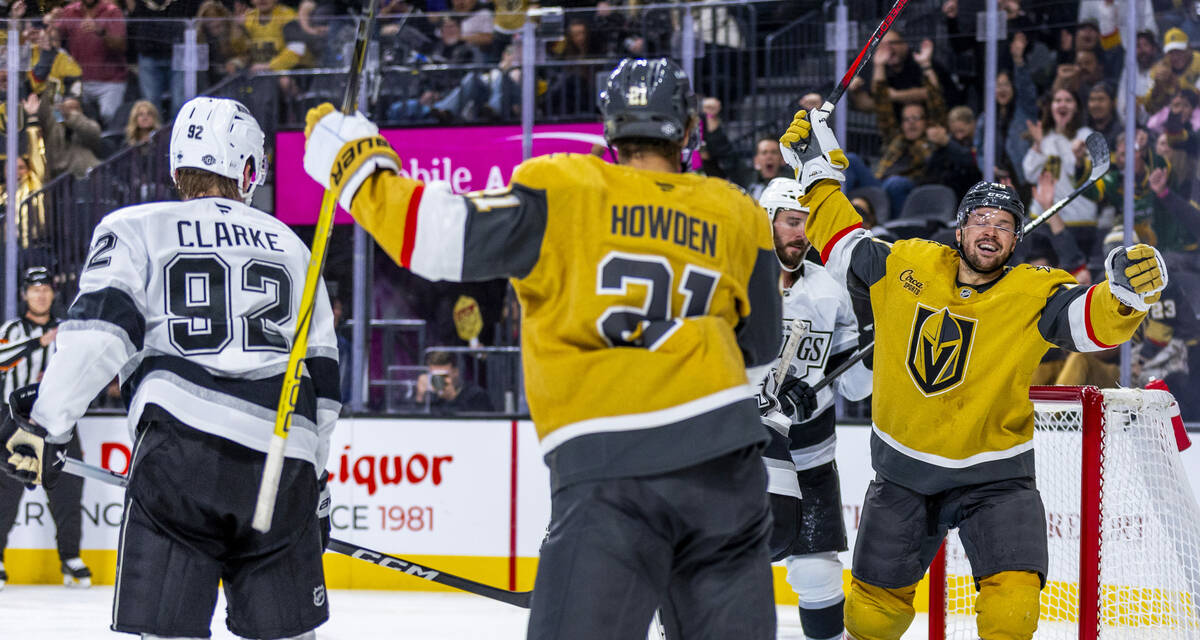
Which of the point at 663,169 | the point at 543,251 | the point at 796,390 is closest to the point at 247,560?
the point at 543,251

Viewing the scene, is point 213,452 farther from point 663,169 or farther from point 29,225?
point 29,225

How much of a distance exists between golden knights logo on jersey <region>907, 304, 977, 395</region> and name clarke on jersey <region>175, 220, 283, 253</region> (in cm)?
151

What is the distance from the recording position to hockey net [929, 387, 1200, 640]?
3260 millimetres

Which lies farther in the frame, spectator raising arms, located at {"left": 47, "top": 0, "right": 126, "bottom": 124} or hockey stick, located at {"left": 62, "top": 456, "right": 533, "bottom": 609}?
spectator raising arms, located at {"left": 47, "top": 0, "right": 126, "bottom": 124}

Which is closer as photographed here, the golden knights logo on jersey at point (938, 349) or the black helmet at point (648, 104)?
the black helmet at point (648, 104)

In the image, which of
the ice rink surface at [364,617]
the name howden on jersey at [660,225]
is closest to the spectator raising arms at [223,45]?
the ice rink surface at [364,617]

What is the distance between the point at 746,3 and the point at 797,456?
248 cm

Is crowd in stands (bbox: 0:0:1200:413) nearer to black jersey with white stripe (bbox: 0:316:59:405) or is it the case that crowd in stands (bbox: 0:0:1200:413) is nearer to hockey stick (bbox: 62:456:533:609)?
black jersey with white stripe (bbox: 0:316:59:405)

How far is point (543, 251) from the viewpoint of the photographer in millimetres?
1745

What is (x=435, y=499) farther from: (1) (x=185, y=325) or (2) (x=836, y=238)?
(1) (x=185, y=325)

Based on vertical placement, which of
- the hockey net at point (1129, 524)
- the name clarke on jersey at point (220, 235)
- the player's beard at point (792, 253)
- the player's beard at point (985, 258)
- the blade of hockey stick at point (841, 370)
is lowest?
the hockey net at point (1129, 524)

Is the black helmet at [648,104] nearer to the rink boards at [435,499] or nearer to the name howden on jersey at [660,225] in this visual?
the name howden on jersey at [660,225]

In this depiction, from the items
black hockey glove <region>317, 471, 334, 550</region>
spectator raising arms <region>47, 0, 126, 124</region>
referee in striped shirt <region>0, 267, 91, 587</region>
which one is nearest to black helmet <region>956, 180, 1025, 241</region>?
black hockey glove <region>317, 471, 334, 550</region>

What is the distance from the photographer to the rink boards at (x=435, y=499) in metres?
5.05
